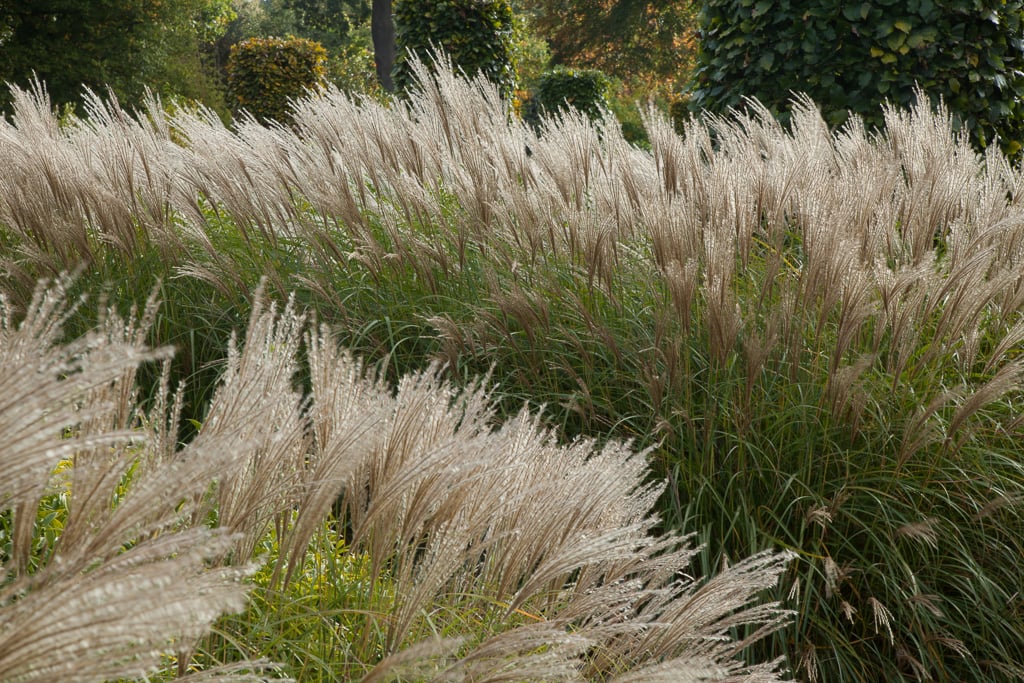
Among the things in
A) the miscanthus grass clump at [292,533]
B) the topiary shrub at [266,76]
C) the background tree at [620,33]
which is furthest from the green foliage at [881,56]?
the background tree at [620,33]

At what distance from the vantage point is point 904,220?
3383 millimetres

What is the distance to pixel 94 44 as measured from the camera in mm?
18844

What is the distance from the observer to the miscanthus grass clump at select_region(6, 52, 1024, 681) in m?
2.61

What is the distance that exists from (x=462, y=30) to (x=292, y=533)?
456 inches

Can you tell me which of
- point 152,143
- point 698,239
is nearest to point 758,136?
point 698,239

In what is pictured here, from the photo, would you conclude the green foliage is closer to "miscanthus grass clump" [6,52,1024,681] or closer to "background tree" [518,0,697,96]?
"miscanthus grass clump" [6,52,1024,681]

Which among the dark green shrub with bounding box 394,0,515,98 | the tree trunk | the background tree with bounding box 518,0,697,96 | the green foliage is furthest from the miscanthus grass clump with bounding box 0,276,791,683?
the background tree with bounding box 518,0,697,96

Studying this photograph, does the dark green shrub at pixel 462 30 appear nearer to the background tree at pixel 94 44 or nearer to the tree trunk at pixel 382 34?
the background tree at pixel 94 44

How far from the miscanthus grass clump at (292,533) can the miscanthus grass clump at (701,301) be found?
21cm

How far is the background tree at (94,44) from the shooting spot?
1773cm

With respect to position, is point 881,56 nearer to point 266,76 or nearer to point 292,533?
point 292,533

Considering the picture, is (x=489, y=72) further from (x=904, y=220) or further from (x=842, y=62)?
(x=904, y=220)

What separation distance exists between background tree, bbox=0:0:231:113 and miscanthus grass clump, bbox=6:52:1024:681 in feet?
49.7

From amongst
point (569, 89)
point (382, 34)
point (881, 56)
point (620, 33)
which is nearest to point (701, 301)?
point (881, 56)
